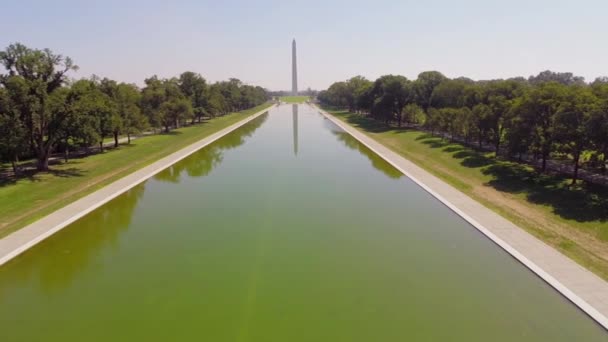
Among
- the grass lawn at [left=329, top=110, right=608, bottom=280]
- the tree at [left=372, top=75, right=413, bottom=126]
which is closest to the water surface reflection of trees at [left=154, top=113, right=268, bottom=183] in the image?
the grass lawn at [left=329, top=110, right=608, bottom=280]

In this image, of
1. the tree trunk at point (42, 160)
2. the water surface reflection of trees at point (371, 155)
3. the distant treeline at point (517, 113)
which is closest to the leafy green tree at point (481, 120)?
the distant treeline at point (517, 113)

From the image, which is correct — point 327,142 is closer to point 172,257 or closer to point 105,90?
point 105,90

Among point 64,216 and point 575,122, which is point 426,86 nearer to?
point 575,122

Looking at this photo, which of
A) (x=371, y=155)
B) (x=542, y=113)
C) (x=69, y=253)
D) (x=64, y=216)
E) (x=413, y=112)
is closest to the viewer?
(x=69, y=253)

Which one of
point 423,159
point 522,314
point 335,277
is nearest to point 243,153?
point 423,159

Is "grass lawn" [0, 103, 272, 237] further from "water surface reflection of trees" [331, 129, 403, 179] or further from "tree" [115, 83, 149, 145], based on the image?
"water surface reflection of trees" [331, 129, 403, 179]

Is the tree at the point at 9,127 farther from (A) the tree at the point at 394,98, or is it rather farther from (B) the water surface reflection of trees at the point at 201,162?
(A) the tree at the point at 394,98

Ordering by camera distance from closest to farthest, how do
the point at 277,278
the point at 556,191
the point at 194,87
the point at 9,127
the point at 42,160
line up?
the point at 277,278 < the point at 556,191 < the point at 9,127 < the point at 42,160 < the point at 194,87

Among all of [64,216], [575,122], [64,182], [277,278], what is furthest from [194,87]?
[277,278]

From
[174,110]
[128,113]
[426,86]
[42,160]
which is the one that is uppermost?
[426,86]
